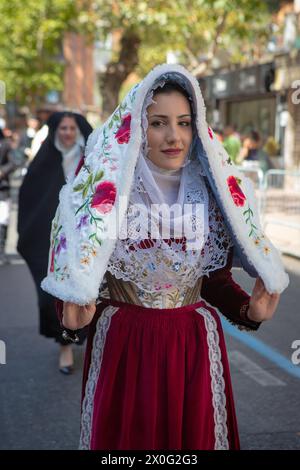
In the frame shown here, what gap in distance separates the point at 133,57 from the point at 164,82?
1614 cm

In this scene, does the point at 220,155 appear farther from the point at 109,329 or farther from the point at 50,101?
the point at 50,101

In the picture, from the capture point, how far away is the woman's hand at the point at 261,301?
233 cm

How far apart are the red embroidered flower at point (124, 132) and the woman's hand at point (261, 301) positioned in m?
0.64

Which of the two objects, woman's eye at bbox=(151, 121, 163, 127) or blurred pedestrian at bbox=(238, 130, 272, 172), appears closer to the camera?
woman's eye at bbox=(151, 121, 163, 127)

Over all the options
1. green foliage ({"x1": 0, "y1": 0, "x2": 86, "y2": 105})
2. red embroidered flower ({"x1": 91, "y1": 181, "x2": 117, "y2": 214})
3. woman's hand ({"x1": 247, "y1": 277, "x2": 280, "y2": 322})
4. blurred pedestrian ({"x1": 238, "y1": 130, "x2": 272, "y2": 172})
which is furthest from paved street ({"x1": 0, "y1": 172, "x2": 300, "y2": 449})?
green foliage ({"x1": 0, "y1": 0, "x2": 86, "y2": 105})

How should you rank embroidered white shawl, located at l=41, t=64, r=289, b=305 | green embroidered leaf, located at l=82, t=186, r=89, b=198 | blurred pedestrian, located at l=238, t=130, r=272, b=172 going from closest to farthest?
embroidered white shawl, located at l=41, t=64, r=289, b=305
green embroidered leaf, located at l=82, t=186, r=89, b=198
blurred pedestrian, located at l=238, t=130, r=272, b=172

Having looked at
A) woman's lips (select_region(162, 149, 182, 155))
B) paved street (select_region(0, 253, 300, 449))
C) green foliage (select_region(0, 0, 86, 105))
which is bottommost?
paved street (select_region(0, 253, 300, 449))

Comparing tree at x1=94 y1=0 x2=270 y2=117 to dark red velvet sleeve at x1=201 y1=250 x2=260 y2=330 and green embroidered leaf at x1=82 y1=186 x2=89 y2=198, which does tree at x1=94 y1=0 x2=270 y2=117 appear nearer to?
dark red velvet sleeve at x1=201 y1=250 x2=260 y2=330

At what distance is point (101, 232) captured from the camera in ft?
7.27

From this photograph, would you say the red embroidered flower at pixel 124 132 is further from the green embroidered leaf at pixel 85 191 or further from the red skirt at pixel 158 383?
the red skirt at pixel 158 383

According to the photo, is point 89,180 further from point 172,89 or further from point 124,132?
point 172,89

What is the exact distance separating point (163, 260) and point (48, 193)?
9.37ft

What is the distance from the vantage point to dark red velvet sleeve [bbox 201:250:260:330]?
2494mm

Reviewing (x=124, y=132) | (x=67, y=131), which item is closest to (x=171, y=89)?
(x=124, y=132)
